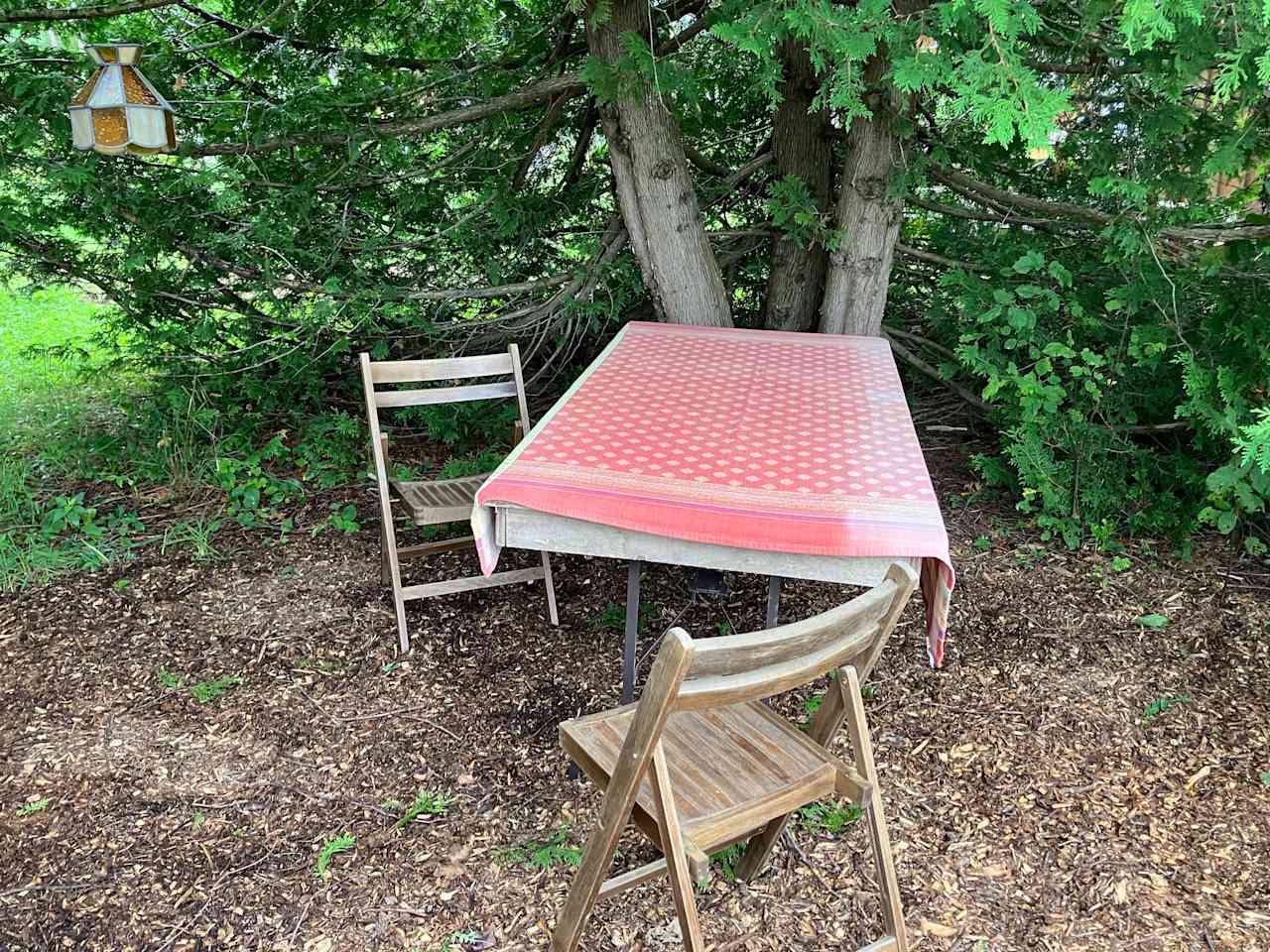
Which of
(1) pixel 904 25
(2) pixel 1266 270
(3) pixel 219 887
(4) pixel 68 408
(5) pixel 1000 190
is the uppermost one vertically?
(1) pixel 904 25

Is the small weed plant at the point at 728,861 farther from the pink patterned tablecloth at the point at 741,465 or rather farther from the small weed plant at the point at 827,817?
the pink patterned tablecloth at the point at 741,465

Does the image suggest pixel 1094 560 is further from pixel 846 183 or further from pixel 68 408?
pixel 68 408

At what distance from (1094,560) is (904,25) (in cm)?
254

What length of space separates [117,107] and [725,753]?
3.05m

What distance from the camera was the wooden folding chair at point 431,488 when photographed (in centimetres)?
353

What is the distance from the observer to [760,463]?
258cm

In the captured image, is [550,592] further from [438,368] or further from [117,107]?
[117,107]

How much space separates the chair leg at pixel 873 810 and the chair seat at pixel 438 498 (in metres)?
1.76

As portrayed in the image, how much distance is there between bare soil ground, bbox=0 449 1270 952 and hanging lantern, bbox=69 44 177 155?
1.80 meters

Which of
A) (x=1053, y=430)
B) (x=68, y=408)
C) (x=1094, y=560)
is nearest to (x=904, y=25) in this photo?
(x=1053, y=430)

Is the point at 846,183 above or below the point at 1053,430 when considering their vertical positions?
above

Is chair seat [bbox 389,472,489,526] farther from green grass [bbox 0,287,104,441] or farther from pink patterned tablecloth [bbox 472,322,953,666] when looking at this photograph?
green grass [bbox 0,287,104,441]

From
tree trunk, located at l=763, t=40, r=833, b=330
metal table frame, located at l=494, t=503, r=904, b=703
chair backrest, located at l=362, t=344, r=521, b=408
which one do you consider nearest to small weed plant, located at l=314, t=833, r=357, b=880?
metal table frame, located at l=494, t=503, r=904, b=703

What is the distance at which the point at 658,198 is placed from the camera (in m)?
4.65
